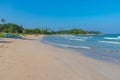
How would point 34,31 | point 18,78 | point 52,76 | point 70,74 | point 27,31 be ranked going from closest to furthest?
1. point 18,78
2. point 52,76
3. point 70,74
4. point 27,31
5. point 34,31

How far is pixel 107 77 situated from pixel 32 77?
2685 millimetres

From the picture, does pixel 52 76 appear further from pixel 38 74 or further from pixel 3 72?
pixel 3 72

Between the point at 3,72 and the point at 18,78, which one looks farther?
the point at 3,72

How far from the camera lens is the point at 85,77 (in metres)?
7.44

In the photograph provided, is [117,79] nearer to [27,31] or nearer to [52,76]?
[52,76]

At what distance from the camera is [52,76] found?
24.1 feet

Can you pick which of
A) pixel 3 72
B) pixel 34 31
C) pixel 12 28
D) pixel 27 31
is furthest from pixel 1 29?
pixel 3 72

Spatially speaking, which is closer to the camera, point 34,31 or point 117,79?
point 117,79

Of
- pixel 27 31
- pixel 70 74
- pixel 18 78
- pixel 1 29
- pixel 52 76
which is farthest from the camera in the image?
pixel 27 31

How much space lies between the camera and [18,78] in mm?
6812

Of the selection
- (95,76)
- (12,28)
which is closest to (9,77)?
(95,76)

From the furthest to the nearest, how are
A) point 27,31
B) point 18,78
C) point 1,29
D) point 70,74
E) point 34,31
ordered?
point 34,31
point 27,31
point 1,29
point 70,74
point 18,78

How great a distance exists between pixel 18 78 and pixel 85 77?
2.33 m

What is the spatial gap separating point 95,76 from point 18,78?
2.77m
